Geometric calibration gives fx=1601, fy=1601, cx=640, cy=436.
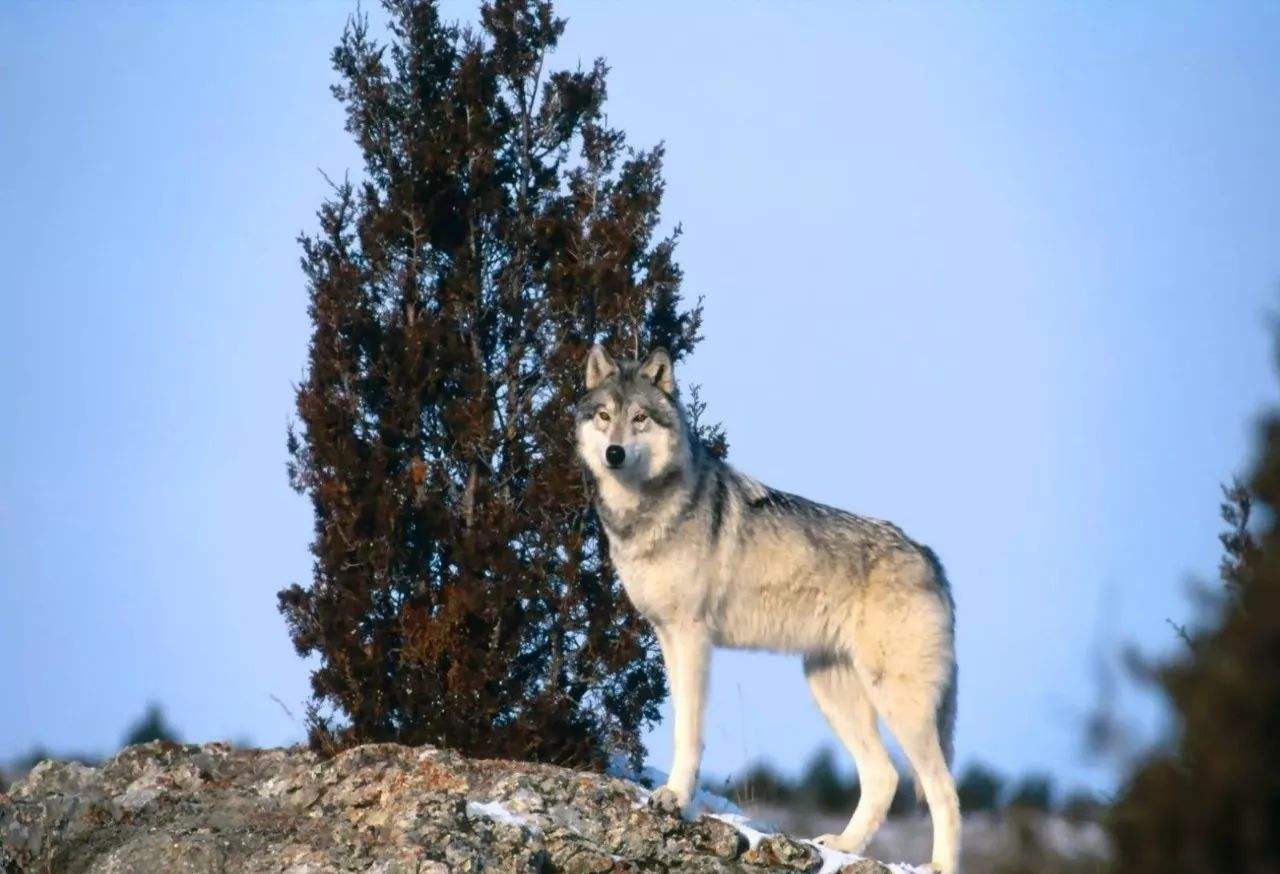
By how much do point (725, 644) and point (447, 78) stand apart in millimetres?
5547

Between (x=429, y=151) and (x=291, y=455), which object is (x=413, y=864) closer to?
(x=291, y=455)

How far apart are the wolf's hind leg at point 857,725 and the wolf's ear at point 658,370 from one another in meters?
1.85

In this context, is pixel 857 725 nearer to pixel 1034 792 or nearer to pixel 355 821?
pixel 355 821

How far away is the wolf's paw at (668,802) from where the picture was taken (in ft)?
28.1

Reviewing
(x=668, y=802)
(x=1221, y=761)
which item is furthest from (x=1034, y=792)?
(x=668, y=802)

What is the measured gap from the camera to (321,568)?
37.9 feet

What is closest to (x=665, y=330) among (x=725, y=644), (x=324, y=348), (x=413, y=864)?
(x=324, y=348)

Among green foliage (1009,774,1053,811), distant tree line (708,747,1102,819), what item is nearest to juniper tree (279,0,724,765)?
distant tree line (708,747,1102,819)

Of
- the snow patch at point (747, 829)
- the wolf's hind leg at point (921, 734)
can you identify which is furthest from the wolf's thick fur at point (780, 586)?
the snow patch at point (747, 829)

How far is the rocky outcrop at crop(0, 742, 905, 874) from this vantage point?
8.25 m

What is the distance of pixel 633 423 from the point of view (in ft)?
30.7

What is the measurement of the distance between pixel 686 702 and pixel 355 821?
1.91 meters

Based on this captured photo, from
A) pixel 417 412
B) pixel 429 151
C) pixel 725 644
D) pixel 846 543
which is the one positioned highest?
pixel 429 151

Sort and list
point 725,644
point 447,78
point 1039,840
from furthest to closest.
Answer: point 447,78
point 725,644
point 1039,840
